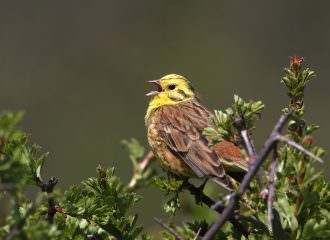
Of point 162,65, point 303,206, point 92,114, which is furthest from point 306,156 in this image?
point 162,65

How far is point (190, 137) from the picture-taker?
11.7 feet

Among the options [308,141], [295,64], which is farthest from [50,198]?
[295,64]

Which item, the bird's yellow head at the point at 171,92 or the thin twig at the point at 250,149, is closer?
the thin twig at the point at 250,149

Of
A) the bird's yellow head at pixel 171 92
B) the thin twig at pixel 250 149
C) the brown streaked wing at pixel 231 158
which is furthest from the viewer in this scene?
the bird's yellow head at pixel 171 92

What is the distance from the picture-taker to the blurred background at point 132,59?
1094cm

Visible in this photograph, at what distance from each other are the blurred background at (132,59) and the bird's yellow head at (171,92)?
5543 millimetres

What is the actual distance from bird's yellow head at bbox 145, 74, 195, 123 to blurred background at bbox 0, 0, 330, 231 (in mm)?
5543

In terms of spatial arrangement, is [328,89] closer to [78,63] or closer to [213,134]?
[78,63]

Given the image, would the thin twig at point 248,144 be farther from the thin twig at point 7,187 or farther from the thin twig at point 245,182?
the thin twig at point 7,187

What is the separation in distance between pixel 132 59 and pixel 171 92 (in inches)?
334

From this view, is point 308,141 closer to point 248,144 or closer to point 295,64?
point 248,144

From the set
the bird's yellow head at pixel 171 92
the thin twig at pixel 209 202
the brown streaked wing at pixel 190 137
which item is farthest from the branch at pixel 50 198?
the bird's yellow head at pixel 171 92

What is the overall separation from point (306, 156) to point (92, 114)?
→ 987cm

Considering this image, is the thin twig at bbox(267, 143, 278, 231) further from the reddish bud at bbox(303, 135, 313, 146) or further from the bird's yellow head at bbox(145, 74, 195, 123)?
the bird's yellow head at bbox(145, 74, 195, 123)
